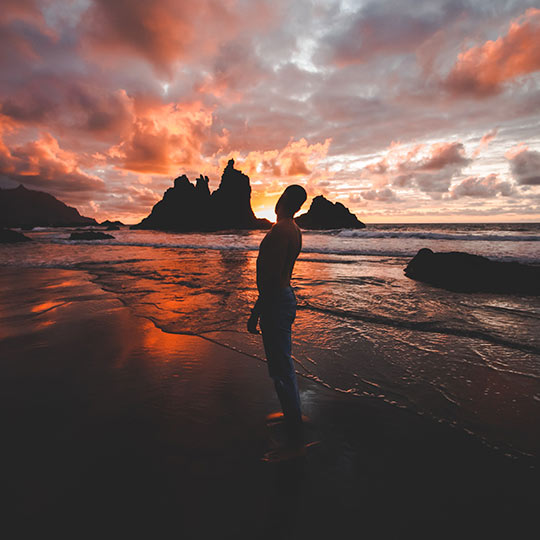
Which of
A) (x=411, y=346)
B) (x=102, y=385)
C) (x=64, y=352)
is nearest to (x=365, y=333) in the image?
(x=411, y=346)

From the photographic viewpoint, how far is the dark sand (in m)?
1.65

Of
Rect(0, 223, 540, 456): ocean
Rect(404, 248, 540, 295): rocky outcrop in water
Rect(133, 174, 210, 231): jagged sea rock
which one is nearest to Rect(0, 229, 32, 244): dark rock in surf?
Rect(0, 223, 540, 456): ocean

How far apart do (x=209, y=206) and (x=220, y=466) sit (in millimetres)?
113835

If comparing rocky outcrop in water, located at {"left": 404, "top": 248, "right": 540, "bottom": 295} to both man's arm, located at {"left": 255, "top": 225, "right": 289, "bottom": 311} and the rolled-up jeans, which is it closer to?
the rolled-up jeans

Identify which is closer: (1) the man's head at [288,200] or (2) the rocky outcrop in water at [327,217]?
(1) the man's head at [288,200]

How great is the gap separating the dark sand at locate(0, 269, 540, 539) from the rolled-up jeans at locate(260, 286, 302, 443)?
1.07 feet

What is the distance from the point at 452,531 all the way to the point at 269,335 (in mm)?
1684

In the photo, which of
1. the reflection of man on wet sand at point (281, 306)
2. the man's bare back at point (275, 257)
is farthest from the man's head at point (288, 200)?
the man's bare back at point (275, 257)

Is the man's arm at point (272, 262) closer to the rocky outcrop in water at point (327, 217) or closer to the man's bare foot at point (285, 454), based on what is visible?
the man's bare foot at point (285, 454)

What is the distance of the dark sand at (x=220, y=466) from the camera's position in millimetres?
1652

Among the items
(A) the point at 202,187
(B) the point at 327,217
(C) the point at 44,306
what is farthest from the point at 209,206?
(C) the point at 44,306

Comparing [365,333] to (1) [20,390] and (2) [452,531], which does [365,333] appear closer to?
(2) [452,531]

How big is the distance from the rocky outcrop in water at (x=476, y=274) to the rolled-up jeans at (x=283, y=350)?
818 cm

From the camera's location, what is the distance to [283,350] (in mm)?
2363
